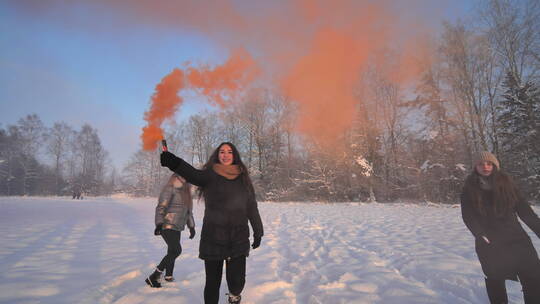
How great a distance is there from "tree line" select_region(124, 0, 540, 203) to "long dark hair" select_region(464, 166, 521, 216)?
17.7m

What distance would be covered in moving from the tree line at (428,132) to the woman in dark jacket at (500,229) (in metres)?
17.7

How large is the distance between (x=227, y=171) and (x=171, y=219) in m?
1.67

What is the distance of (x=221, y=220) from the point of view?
2.63 meters

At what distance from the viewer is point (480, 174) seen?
2930mm

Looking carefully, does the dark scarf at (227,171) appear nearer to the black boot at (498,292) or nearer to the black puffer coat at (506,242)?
the black puffer coat at (506,242)

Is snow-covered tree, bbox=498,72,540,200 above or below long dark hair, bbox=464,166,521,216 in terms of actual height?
above

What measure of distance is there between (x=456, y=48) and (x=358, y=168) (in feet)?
38.4

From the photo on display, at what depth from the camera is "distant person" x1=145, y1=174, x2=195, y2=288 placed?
3.63 metres

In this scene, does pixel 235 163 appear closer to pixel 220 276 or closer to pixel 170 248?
pixel 220 276

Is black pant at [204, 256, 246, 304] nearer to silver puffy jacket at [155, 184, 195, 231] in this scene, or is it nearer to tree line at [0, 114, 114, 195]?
silver puffy jacket at [155, 184, 195, 231]

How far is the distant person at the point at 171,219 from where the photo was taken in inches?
143

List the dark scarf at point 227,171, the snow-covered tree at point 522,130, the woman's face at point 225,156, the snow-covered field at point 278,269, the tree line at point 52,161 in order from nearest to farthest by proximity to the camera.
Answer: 1. the dark scarf at point 227,171
2. the woman's face at point 225,156
3. the snow-covered field at point 278,269
4. the snow-covered tree at point 522,130
5. the tree line at point 52,161

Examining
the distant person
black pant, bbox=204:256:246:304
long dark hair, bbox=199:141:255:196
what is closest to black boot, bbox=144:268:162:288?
the distant person

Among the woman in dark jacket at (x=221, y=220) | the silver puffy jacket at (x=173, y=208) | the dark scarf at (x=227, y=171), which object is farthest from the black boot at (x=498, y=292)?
the silver puffy jacket at (x=173, y=208)
